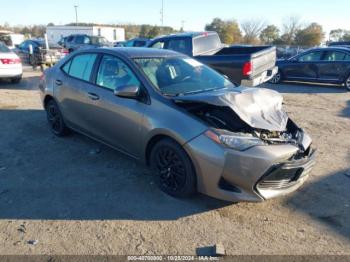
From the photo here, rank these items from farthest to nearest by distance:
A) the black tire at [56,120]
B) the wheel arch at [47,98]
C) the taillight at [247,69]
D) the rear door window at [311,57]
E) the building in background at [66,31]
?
the building in background at [66,31] < the rear door window at [311,57] < the taillight at [247,69] < the wheel arch at [47,98] < the black tire at [56,120]

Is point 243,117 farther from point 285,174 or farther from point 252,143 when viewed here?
point 285,174

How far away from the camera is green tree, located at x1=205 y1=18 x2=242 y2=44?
47.2 meters

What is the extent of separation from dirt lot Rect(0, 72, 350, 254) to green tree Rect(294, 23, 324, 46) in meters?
42.3

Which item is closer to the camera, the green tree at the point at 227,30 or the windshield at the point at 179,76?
the windshield at the point at 179,76

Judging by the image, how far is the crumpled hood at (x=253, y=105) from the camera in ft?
11.3

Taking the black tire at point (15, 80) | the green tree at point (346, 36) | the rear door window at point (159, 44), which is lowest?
the black tire at point (15, 80)

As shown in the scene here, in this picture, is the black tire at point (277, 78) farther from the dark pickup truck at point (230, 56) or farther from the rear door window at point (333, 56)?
the dark pickup truck at point (230, 56)

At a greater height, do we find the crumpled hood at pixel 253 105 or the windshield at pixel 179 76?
the windshield at pixel 179 76

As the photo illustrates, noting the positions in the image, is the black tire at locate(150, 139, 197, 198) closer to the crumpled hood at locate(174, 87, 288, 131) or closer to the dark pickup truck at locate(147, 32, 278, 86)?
the crumpled hood at locate(174, 87, 288, 131)

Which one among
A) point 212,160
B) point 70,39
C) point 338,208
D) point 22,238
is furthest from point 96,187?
point 70,39

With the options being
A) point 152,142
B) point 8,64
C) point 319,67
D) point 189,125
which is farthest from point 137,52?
point 319,67

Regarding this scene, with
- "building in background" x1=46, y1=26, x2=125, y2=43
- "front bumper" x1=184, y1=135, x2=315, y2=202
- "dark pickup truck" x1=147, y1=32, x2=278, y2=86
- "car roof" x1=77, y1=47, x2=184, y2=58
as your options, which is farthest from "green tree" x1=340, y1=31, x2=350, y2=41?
"front bumper" x1=184, y1=135, x2=315, y2=202

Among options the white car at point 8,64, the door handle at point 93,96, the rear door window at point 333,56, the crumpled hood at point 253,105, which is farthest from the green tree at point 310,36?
the door handle at point 93,96

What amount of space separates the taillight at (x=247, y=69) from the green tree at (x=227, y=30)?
3976 cm
